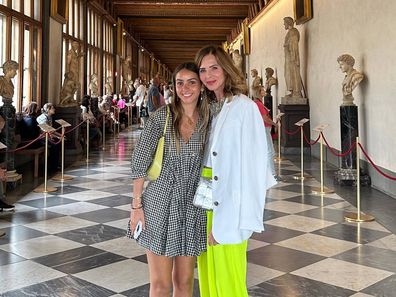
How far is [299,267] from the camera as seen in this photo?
386 centimetres

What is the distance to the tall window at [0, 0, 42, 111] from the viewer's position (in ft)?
31.9

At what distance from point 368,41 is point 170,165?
6.69m

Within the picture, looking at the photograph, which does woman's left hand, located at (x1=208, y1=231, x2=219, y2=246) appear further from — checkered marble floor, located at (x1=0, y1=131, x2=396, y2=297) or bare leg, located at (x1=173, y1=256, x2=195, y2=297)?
checkered marble floor, located at (x1=0, y1=131, x2=396, y2=297)

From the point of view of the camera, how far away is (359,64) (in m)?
8.37

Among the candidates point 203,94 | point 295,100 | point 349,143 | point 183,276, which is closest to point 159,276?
point 183,276

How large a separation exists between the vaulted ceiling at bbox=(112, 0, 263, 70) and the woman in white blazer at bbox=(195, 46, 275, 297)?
17293 mm

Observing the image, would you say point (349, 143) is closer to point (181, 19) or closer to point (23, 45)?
point (23, 45)

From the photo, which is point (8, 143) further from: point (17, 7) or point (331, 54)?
point (331, 54)

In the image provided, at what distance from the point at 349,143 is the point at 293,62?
482cm

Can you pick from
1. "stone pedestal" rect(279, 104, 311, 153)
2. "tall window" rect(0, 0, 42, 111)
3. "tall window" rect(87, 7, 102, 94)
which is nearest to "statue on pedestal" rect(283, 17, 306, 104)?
"stone pedestal" rect(279, 104, 311, 153)

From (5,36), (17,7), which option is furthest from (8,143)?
(17,7)

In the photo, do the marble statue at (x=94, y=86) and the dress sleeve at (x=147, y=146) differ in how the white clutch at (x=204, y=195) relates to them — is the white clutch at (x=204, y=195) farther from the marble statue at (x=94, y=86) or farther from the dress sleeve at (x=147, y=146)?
the marble statue at (x=94, y=86)

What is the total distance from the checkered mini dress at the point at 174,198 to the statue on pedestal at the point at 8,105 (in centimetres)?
585

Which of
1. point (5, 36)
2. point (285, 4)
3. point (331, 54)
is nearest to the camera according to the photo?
point (5, 36)
